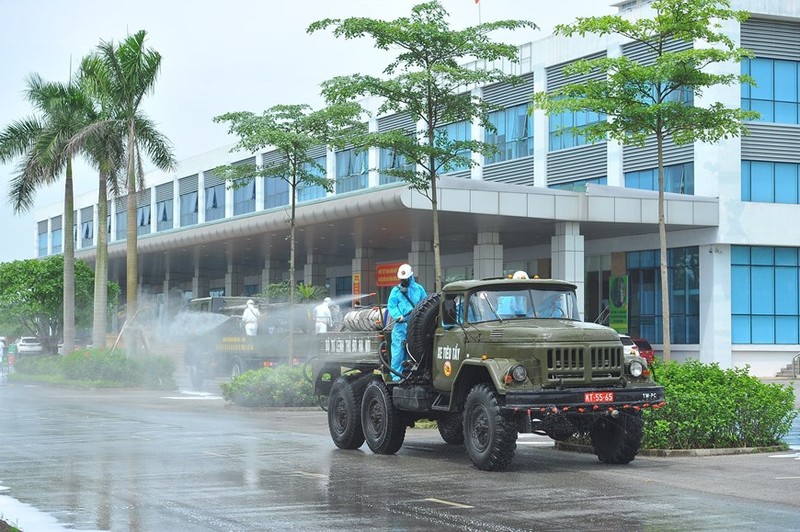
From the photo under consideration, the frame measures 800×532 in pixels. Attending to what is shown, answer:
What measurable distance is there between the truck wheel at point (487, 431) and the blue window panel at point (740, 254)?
32.6m

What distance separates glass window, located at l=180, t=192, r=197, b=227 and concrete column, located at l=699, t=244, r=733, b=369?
4665 centimetres

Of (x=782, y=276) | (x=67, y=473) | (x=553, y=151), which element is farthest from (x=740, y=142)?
(x=67, y=473)

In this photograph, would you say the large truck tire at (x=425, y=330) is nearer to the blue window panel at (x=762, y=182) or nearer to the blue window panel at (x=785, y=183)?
the blue window panel at (x=762, y=182)

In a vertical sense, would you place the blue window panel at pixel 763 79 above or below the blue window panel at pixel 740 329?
above

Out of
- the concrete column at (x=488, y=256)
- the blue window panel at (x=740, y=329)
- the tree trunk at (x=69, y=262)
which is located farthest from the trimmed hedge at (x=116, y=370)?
the blue window panel at (x=740, y=329)

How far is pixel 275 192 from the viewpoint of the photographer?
2896 inches

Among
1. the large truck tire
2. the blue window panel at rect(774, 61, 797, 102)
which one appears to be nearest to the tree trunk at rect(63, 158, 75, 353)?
the blue window panel at rect(774, 61, 797, 102)

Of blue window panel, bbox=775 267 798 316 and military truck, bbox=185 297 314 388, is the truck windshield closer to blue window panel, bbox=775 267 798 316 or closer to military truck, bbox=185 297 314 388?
military truck, bbox=185 297 314 388

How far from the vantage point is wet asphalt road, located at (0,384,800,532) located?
10445 millimetres

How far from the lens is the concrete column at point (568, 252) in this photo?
42531mm

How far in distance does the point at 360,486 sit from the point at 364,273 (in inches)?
1842

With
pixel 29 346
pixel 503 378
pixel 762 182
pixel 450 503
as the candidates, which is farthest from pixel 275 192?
pixel 450 503

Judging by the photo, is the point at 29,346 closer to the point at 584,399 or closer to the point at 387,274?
the point at 387,274

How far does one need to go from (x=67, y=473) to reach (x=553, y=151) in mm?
40398
